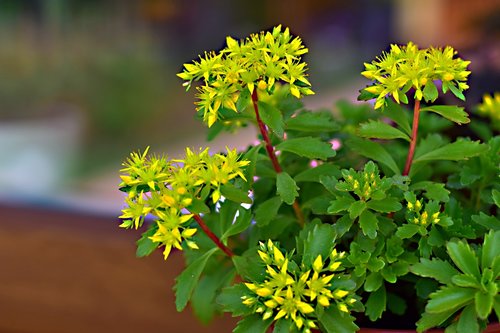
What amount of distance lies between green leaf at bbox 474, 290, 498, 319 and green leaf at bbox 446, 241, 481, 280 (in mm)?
14

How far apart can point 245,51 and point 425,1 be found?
2.51 meters

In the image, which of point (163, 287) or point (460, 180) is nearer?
point (460, 180)

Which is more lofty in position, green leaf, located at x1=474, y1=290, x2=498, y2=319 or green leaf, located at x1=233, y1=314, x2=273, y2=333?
green leaf, located at x1=233, y1=314, x2=273, y2=333

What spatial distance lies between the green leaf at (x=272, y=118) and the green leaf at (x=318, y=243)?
83 millimetres

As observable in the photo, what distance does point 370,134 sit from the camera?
591mm

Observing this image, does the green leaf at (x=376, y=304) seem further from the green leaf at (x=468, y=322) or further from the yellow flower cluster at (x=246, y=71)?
the yellow flower cluster at (x=246, y=71)

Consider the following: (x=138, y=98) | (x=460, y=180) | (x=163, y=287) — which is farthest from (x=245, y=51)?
→ (x=138, y=98)

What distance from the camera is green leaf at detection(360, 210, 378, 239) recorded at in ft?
1.79

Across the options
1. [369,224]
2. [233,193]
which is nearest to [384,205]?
[369,224]

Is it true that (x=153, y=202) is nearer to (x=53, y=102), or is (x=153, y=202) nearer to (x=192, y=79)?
(x=192, y=79)

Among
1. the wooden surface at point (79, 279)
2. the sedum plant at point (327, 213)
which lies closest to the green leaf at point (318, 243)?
the sedum plant at point (327, 213)

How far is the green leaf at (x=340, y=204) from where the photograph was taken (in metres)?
0.55

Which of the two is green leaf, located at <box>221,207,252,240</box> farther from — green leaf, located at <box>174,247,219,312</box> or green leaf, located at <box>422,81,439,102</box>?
green leaf, located at <box>422,81,439,102</box>

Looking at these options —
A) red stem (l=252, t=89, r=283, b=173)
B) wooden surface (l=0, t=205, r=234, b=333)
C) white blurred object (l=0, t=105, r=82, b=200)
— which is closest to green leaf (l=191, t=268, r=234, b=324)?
red stem (l=252, t=89, r=283, b=173)
